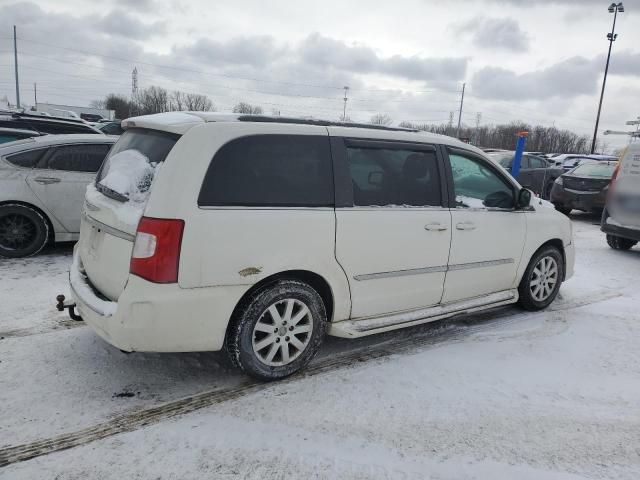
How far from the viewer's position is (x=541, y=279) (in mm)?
5195

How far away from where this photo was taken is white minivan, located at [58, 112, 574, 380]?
2996mm

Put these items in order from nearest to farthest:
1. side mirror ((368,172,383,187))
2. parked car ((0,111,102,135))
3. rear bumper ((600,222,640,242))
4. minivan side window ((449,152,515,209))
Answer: side mirror ((368,172,383,187)), minivan side window ((449,152,515,209)), rear bumper ((600,222,640,242)), parked car ((0,111,102,135))

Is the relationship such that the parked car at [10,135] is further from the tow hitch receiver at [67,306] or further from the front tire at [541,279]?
the front tire at [541,279]

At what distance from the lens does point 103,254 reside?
10.9ft

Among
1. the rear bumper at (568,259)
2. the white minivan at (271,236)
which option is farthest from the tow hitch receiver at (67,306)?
the rear bumper at (568,259)

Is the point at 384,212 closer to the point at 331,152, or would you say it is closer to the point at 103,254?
the point at 331,152

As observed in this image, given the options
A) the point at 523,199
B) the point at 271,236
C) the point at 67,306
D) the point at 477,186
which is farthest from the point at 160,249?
the point at 523,199

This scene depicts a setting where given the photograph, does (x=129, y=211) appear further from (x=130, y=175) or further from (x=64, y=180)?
(x=64, y=180)

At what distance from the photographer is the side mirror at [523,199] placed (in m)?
4.74

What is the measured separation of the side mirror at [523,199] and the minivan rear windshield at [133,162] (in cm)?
321

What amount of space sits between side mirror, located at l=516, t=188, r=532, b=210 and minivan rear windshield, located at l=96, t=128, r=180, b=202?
126 inches

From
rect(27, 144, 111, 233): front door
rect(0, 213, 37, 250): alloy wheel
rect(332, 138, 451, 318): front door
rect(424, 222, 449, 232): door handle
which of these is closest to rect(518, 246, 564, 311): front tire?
rect(332, 138, 451, 318): front door

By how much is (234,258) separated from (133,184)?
33.5 inches

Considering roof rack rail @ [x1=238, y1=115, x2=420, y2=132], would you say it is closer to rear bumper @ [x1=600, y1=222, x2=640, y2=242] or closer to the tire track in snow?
the tire track in snow
